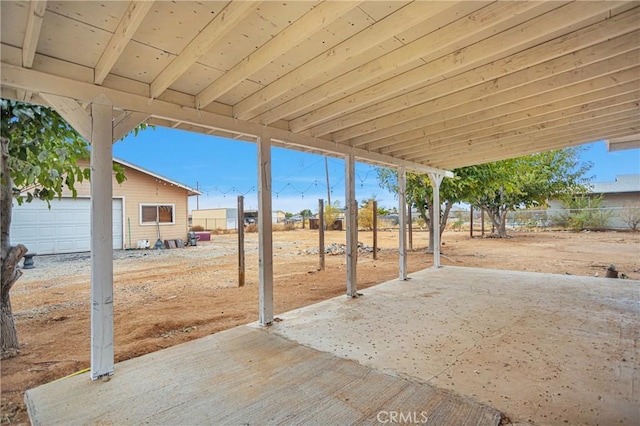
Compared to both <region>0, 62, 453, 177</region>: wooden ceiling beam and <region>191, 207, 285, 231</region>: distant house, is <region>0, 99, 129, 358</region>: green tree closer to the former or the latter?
<region>0, 62, 453, 177</region>: wooden ceiling beam

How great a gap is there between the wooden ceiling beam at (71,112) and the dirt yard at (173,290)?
6.27 ft

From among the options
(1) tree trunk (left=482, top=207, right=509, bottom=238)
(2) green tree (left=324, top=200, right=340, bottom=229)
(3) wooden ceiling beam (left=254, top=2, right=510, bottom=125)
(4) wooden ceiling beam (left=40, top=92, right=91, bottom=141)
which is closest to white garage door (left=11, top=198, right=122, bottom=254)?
(4) wooden ceiling beam (left=40, top=92, right=91, bottom=141)

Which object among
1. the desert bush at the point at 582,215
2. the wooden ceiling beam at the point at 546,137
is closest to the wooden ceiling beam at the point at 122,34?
the wooden ceiling beam at the point at 546,137

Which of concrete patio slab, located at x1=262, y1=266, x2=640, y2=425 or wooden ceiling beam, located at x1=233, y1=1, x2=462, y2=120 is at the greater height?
wooden ceiling beam, located at x1=233, y1=1, x2=462, y2=120

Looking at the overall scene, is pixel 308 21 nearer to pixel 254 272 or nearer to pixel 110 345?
pixel 110 345

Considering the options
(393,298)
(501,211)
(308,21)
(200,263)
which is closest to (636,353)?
(393,298)

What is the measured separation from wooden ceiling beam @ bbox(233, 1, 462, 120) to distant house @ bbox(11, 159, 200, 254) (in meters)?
7.89

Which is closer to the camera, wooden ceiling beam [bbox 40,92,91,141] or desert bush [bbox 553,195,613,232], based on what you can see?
wooden ceiling beam [bbox 40,92,91,141]

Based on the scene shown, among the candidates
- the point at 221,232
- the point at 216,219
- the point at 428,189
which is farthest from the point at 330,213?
the point at 428,189

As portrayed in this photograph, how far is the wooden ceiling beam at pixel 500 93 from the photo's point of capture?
2518mm

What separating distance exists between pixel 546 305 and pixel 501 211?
1179cm

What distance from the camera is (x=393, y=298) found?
14.9 ft

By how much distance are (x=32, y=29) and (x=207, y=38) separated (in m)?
0.88

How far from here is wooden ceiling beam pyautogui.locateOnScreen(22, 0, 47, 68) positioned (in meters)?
1.54
